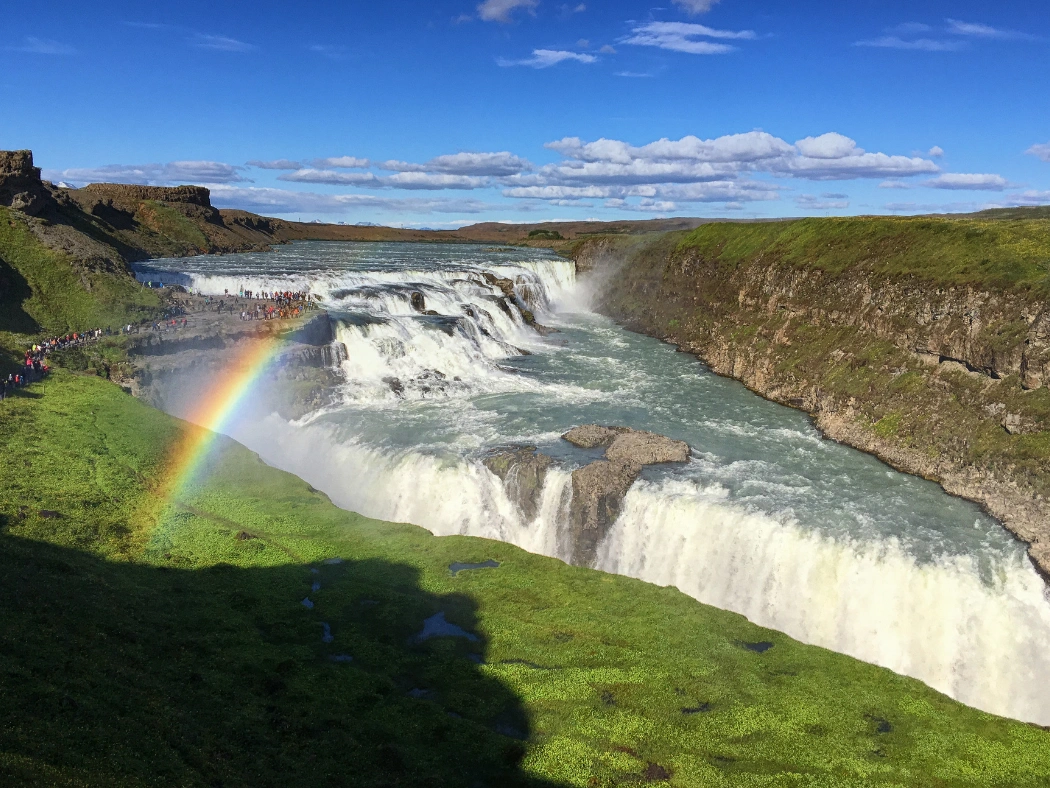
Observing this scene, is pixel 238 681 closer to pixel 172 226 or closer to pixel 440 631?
pixel 440 631

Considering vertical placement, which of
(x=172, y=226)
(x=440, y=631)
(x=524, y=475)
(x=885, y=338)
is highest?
(x=172, y=226)

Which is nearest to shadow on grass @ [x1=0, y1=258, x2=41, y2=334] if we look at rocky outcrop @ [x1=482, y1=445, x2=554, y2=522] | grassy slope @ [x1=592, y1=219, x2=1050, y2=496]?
rocky outcrop @ [x1=482, y1=445, x2=554, y2=522]

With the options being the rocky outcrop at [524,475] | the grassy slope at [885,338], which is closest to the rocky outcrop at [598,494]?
the rocky outcrop at [524,475]

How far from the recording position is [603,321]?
79.8 m

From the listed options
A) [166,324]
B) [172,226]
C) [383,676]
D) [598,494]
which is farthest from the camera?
[172,226]

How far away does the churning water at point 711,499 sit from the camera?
2464cm

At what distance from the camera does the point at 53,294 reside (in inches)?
1937

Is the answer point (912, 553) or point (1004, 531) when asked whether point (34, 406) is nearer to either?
point (912, 553)

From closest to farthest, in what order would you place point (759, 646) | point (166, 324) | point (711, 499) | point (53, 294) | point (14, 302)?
point (759, 646) → point (711, 499) → point (166, 324) → point (14, 302) → point (53, 294)

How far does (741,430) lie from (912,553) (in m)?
14.5

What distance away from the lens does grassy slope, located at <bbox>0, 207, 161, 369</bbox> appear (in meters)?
45.6

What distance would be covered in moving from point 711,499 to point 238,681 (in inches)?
764

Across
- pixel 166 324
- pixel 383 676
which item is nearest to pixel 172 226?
pixel 166 324

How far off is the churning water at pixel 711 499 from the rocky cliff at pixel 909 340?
1893 millimetres
